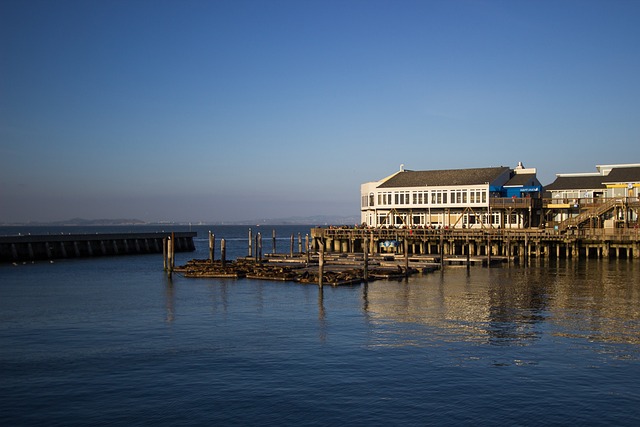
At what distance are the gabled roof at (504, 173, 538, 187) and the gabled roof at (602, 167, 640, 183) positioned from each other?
916 cm

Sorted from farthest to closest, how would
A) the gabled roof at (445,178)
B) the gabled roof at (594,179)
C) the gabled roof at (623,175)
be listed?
the gabled roof at (445,178), the gabled roof at (594,179), the gabled roof at (623,175)

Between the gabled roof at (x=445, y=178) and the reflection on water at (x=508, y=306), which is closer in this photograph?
the reflection on water at (x=508, y=306)

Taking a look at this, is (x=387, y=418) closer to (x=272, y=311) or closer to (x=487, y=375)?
(x=487, y=375)

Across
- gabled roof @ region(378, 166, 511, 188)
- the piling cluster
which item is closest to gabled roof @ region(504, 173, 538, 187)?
gabled roof @ region(378, 166, 511, 188)

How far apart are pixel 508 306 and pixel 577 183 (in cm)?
5644

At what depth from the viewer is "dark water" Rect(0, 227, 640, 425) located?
70.0 feet

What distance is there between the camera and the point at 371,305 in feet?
140

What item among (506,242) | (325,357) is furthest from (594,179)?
(325,357)

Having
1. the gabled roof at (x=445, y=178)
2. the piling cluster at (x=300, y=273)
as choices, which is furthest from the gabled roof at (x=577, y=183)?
the piling cluster at (x=300, y=273)

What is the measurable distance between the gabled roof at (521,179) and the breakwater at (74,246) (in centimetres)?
4857

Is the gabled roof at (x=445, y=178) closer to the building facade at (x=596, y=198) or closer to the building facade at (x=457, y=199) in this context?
the building facade at (x=457, y=199)

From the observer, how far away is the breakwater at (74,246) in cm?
8594

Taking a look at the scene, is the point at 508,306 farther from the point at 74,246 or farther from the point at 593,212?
the point at 74,246

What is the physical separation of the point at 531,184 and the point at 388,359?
70.5m
